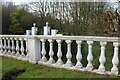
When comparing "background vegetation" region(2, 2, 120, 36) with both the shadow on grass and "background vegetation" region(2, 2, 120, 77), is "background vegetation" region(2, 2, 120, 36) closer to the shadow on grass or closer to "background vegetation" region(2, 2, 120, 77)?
"background vegetation" region(2, 2, 120, 77)

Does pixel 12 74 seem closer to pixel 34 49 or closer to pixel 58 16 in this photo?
pixel 34 49

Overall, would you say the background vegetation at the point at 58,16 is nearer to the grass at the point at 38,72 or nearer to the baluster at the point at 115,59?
the grass at the point at 38,72

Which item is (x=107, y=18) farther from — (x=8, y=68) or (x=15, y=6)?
(x=15, y=6)

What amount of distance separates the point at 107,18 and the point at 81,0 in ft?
22.9

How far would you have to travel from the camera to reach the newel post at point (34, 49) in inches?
159

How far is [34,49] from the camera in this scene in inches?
160

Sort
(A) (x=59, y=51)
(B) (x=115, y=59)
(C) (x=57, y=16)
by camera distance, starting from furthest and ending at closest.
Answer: (C) (x=57, y=16), (A) (x=59, y=51), (B) (x=115, y=59)

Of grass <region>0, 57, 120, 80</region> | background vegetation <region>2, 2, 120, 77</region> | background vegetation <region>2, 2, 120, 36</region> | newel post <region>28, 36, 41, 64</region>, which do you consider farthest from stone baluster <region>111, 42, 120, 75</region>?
background vegetation <region>2, 2, 120, 36</region>

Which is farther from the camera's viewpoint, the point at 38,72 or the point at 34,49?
the point at 34,49

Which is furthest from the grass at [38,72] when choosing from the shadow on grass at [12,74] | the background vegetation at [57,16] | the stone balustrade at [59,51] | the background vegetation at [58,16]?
the background vegetation at [58,16]

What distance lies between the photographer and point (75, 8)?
11852mm

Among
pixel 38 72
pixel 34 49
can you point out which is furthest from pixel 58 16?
pixel 38 72

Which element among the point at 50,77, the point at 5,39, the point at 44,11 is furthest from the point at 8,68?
the point at 44,11

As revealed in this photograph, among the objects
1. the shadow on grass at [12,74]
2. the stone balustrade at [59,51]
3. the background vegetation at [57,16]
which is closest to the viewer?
the stone balustrade at [59,51]
